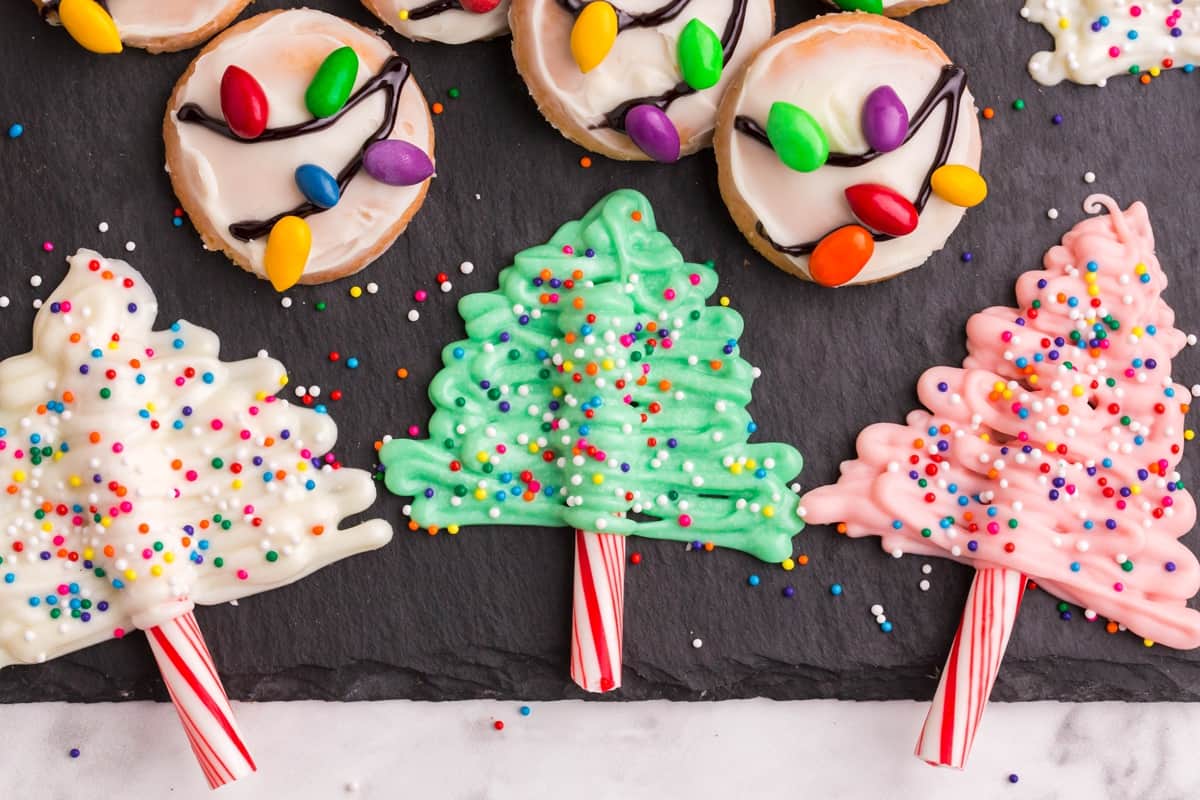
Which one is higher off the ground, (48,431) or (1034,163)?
(1034,163)

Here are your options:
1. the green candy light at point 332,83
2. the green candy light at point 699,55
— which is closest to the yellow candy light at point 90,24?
the green candy light at point 332,83

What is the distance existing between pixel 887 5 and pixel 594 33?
541mm

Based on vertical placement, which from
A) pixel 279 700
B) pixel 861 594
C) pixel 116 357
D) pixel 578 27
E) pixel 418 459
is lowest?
pixel 279 700

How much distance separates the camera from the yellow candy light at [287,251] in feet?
6.10

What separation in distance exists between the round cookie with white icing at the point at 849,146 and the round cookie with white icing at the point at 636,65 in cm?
6

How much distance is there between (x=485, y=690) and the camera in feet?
6.79

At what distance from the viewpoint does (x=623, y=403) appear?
1963mm

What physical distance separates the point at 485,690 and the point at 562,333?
0.66 m

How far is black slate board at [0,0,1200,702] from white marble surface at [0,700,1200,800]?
66 millimetres

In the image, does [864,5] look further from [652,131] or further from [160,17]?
[160,17]

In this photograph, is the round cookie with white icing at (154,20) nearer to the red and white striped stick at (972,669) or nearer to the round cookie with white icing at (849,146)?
the round cookie with white icing at (849,146)

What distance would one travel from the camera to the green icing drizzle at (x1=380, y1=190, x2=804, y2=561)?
6.50 ft

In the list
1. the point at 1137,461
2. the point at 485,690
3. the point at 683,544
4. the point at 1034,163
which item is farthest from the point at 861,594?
the point at 1034,163

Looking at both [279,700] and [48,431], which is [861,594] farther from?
[48,431]
